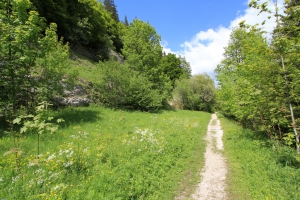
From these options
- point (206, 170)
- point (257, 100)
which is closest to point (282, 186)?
point (206, 170)

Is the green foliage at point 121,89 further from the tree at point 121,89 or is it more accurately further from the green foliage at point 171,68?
the green foliage at point 171,68

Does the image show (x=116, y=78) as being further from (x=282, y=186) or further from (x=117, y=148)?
(x=282, y=186)

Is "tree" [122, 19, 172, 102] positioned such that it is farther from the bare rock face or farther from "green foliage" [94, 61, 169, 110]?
the bare rock face

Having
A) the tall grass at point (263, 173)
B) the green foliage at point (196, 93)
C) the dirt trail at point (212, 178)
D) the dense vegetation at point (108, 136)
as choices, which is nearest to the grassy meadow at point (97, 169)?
the dense vegetation at point (108, 136)

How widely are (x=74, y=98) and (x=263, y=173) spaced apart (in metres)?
16.4

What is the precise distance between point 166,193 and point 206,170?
2.53 metres

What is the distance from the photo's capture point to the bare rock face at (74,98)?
15.3 metres

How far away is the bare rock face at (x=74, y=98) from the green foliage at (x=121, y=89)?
199cm

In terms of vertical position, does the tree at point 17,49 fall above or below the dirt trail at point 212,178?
above

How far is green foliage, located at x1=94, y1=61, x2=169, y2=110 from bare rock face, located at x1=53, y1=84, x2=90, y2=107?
1992 millimetres

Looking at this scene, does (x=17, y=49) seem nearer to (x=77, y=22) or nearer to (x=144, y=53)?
(x=144, y=53)

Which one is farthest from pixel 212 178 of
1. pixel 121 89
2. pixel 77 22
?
pixel 77 22

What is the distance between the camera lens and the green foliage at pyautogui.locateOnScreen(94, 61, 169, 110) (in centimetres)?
1969

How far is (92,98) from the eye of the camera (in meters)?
19.0
